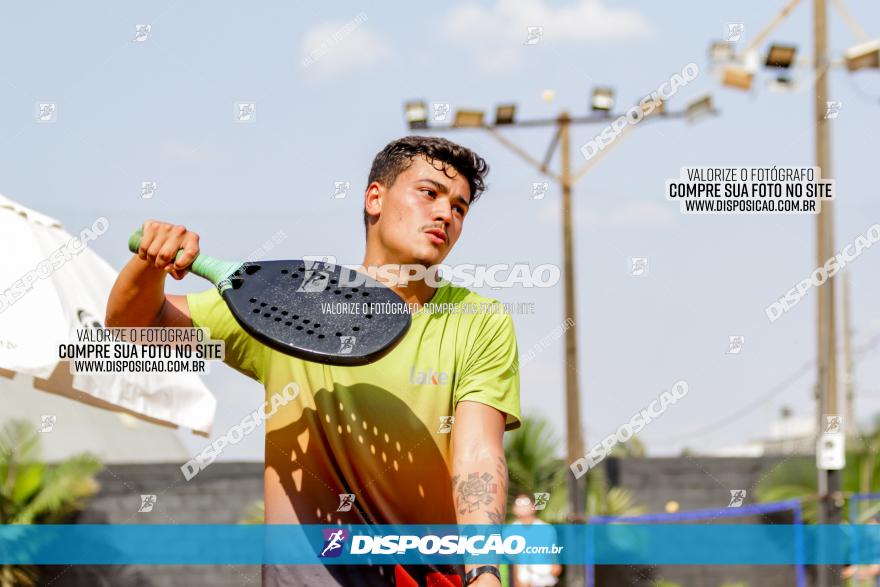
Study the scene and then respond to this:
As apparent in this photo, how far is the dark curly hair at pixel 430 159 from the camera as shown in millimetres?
3779

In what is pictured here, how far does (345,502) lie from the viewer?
3.31m

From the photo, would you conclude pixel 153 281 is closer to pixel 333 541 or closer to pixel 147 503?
pixel 333 541

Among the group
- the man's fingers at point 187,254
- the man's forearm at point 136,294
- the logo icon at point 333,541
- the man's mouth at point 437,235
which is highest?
the man's mouth at point 437,235

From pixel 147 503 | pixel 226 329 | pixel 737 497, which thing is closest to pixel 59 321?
pixel 226 329

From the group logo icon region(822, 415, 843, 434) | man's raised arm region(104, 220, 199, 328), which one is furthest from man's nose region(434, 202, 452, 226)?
logo icon region(822, 415, 843, 434)

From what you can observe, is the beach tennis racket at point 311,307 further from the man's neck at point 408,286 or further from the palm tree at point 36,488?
the palm tree at point 36,488

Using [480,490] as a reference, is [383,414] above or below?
above

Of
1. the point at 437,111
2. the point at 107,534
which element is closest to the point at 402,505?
the point at 437,111

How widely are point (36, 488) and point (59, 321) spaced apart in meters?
6.14

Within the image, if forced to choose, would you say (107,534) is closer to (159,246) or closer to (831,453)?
(831,453)

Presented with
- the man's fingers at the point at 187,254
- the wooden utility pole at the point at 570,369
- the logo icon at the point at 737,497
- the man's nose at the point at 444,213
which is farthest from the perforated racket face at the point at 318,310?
the logo icon at the point at 737,497

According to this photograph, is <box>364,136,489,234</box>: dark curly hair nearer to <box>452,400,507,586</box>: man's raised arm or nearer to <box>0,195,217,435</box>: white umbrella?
<box>452,400,507,586</box>: man's raised arm

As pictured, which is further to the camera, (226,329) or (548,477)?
(548,477)

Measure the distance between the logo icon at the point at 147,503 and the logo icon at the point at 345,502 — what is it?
7.90 meters
